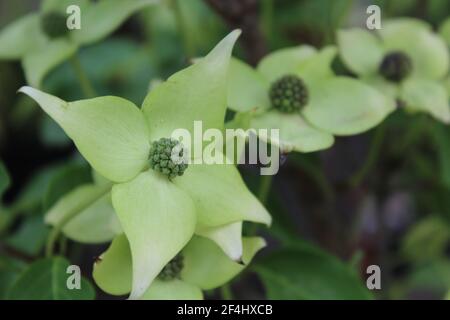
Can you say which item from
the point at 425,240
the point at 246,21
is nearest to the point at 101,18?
the point at 246,21

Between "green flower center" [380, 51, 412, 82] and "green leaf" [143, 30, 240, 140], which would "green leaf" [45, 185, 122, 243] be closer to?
"green leaf" [143, 30, 240, 140]

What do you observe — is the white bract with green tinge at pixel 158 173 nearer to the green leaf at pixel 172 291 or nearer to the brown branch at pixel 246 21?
the green leaf at pixel 172 291

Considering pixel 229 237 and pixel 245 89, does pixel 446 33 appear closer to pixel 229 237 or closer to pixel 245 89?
pixel 245 89

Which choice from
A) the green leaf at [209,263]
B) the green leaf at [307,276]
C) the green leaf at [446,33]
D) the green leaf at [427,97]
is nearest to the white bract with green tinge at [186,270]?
the green leaf at [209,263]

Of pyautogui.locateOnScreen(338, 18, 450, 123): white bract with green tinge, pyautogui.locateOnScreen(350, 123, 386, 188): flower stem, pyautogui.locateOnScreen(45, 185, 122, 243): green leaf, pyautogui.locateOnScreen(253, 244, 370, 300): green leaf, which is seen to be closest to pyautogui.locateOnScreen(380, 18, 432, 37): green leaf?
pyautogui.locateOnScreen(338, 18, 450, 123): white bract with green tinge

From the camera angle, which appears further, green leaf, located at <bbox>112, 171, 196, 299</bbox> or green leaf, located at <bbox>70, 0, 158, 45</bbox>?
green leaf, located at <bbox>70, 0, 158, 45</bbox>

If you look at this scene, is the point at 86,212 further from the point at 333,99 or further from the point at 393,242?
the point at 393,242
